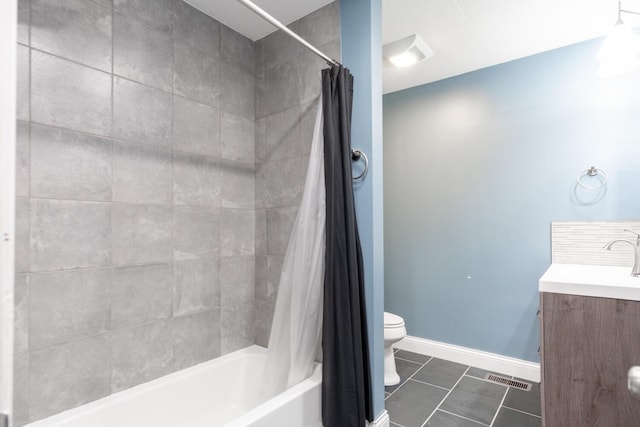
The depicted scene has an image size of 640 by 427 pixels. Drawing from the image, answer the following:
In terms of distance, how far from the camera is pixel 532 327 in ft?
7.89

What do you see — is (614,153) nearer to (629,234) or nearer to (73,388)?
(629,234)

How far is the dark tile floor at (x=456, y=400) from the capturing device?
74.6 inches

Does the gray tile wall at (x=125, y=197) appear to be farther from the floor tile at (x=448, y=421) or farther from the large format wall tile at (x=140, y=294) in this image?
the floor tile at (x=448, y=421)

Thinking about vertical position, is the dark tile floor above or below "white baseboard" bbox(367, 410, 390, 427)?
below

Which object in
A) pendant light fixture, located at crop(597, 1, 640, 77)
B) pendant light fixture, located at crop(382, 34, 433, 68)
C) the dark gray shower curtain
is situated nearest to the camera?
the dark gray shower curtain

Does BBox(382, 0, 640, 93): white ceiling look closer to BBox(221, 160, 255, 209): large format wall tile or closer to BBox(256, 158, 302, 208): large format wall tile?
BBox(256, 158, 302, 208): large format wall tile

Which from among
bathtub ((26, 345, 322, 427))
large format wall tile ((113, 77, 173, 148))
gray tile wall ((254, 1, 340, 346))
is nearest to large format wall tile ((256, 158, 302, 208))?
gray tile wall ((254, 1, 340, 346))

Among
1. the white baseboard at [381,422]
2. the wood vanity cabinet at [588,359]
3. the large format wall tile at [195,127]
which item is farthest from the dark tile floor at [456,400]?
the large format wall tile at [195,127]

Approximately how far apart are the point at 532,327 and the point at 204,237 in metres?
2.39

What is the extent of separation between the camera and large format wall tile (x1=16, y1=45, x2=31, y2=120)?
124 centimetres

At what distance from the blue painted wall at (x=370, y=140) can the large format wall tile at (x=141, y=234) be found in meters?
1.01

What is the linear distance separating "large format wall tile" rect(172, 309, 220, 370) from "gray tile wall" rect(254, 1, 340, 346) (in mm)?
317

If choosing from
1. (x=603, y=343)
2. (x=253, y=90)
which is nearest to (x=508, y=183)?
(x=603, y=343)

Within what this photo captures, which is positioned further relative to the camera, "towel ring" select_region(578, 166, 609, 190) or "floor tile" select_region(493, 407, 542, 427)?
"towel ring" select_region(578, 166, 609, 190)
